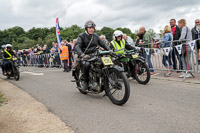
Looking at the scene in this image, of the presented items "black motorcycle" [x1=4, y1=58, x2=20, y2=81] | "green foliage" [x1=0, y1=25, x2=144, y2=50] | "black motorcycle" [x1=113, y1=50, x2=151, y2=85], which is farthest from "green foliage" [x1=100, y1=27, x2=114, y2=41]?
"black motorcycle" [x1=113, y1=50, x2=151, y2=85]

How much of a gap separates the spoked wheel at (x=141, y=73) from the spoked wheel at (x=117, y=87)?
7.06ft

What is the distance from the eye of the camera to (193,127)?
3.27 metres

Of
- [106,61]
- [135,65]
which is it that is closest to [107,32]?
[135,65]

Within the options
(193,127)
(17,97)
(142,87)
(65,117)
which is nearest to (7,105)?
(17,97)

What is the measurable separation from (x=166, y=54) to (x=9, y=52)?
8.31 meters

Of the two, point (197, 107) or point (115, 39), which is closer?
point (197, 107)

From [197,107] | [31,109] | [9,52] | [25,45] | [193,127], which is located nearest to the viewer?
[193,127]

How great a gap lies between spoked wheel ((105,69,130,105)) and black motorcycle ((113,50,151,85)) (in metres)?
2.17

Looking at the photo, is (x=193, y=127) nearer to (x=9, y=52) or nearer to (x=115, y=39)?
(x=115, y=39)

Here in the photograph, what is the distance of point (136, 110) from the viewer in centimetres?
427

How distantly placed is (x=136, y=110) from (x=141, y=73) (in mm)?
2874

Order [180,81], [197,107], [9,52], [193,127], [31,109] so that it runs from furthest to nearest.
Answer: [9,52] → [180,81] → [31,109] → [197,107] → [193,127]

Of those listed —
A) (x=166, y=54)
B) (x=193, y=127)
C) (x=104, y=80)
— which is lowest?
(x=193, y=127)

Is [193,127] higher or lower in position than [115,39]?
lower
